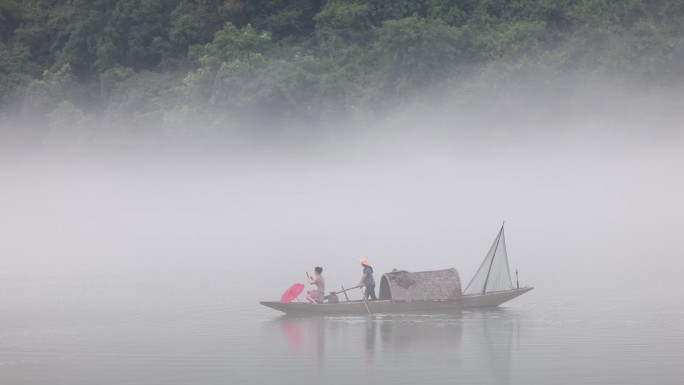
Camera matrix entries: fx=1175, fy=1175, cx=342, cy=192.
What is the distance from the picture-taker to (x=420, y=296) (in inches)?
1089

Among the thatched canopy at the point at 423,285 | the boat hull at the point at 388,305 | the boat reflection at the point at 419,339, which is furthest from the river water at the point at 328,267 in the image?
the thatched canopy at the point at 423,285

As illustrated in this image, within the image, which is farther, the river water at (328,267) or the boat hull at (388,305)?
the boat hull at (388,305)

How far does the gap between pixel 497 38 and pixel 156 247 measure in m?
19.6

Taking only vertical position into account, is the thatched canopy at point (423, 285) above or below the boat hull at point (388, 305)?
above

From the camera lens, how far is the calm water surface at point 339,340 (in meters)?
21.0

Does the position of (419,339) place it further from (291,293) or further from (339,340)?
(291,293)

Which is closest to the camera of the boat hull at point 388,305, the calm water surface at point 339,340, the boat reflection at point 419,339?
the calm water surface at point 339,340

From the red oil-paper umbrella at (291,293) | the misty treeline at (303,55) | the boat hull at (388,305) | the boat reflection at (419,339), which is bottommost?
the boat reflection at (419,339)

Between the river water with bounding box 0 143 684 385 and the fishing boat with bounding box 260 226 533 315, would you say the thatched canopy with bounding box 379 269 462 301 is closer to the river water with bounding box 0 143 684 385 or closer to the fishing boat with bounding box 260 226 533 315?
the fishing boat with bounding box 260 226 533 315

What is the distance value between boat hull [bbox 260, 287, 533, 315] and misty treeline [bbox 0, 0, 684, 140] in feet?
89.5

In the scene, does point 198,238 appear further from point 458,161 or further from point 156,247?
point 458,161

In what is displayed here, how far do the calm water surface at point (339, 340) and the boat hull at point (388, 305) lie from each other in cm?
22

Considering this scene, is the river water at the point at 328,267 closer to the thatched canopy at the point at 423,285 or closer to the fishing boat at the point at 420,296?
the fishing boat at the point at 420,296

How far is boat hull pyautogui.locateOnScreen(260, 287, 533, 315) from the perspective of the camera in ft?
89.8
